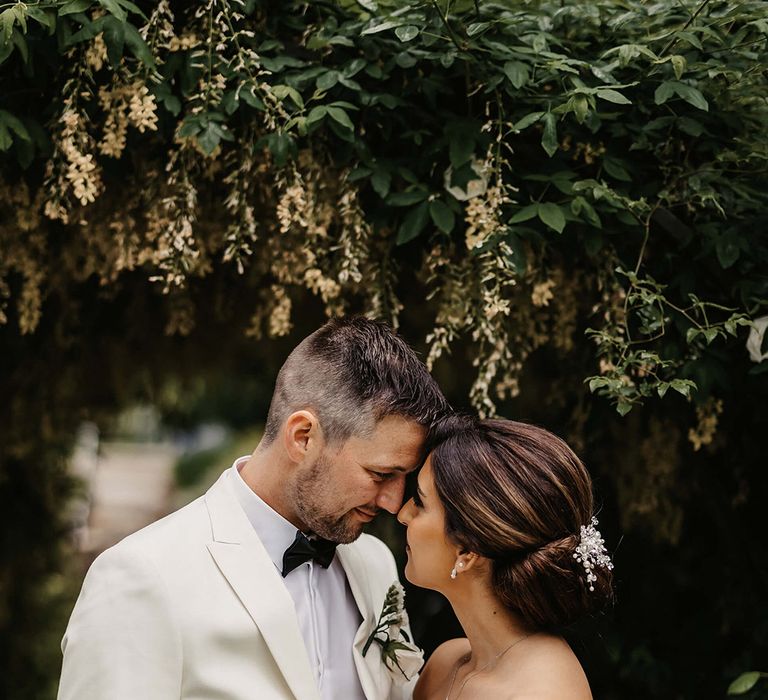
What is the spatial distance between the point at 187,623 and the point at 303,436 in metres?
0.50

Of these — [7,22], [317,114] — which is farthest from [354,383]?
[7,22]

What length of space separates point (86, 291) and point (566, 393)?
2222 mm

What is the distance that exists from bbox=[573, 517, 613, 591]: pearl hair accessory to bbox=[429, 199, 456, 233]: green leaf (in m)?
0.87

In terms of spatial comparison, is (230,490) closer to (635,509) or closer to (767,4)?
(767,4)

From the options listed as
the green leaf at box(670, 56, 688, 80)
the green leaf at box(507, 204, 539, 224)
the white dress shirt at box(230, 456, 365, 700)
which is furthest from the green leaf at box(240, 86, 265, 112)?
the green leaf at box(670, 56, 688, 80)

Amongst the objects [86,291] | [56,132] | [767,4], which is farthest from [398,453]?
[86,291]

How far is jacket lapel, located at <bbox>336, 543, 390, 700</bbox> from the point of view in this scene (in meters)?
2.23

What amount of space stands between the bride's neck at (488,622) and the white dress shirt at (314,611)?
0.99 feet

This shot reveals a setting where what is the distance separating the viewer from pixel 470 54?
8.02 feet

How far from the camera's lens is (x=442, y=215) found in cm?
254

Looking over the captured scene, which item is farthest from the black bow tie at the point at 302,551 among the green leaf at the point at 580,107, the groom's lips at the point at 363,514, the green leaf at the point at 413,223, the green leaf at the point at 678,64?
the green leaf at the point at 678,64

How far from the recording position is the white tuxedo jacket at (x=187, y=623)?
1.89 meters

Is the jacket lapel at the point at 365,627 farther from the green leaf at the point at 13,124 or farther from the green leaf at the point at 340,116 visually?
the green leaf at the point at 13,124

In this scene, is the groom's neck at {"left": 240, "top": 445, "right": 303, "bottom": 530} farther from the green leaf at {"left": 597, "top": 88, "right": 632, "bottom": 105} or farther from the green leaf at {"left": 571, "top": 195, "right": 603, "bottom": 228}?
the green leaf at {"left": 597, "top": 88, "right": 632, "bottom": 105}
